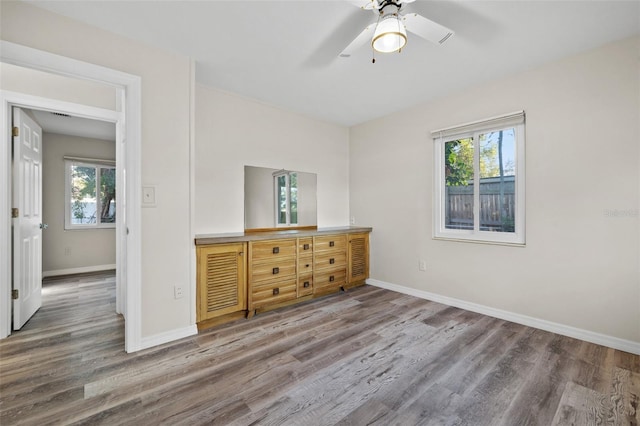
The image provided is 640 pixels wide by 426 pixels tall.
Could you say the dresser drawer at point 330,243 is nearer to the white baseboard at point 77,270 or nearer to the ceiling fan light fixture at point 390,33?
the ceiling fan light fixture at point 390,33

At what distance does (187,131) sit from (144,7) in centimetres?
89

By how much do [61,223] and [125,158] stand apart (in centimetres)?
A: 404

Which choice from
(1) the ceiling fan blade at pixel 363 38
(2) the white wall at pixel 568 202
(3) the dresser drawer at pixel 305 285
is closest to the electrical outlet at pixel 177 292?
(3) the dresser drawer at pixel 305 285

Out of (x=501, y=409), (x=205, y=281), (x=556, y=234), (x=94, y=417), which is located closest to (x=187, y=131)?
(x=205, y=281)

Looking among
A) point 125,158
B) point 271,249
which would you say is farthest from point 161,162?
point 271,249

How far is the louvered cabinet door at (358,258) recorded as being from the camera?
12.5 feet

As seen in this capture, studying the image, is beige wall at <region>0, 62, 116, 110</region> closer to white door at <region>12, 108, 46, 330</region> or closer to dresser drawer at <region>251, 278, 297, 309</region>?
white door at <region>12, 108, 46, 330</region>

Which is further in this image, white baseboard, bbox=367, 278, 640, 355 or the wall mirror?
the wall mirror

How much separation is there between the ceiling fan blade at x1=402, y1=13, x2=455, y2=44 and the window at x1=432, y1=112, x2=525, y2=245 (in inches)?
56.2

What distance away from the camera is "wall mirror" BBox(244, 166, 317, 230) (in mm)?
3318

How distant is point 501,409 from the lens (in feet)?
5.04

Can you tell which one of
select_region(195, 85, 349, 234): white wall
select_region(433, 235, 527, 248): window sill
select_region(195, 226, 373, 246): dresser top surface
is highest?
select_region(195, 85, 349, 234): white wall

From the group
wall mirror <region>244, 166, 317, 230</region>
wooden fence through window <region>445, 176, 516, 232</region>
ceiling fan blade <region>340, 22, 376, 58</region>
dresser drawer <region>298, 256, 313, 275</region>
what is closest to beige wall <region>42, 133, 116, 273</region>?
wall mirror <region>244, 166, 317, 230</region>

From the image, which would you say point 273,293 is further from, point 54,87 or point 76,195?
point 76,195
